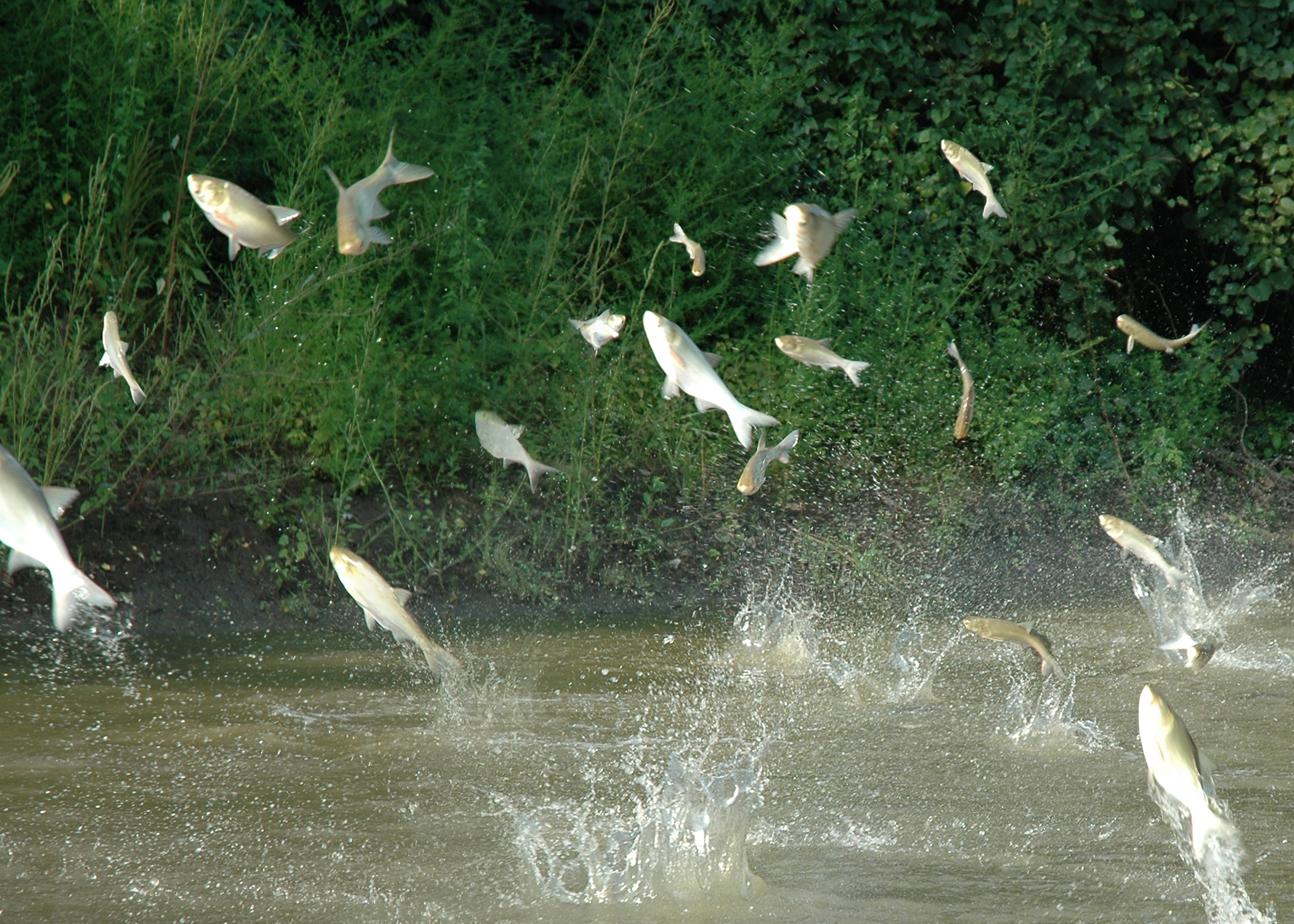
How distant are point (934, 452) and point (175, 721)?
4635 mm

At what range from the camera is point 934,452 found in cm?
784

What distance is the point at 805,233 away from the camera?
4645mm

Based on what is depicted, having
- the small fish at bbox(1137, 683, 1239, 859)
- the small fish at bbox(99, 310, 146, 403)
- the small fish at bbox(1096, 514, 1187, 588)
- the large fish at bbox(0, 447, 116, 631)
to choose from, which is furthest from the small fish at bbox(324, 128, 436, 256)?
the small fish at bbox(1096, 514, 1187, 588)

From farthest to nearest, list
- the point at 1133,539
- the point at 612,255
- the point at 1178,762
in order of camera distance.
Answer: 1. the point at 612,255
2. the point at 1133,539
3. the point at 1178,762

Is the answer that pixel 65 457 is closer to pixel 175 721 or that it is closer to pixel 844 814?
pixel 175 721

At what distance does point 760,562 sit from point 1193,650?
3.02 metres

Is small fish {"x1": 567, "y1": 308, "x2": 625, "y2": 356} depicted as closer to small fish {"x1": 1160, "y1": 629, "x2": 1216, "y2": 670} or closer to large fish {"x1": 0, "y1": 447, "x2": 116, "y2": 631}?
small fish {"x1": 1160, "y1": 629, "x2": 1216, "y2": 670}

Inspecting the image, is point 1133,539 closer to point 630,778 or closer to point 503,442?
point 630,778

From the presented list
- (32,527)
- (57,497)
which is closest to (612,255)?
(57,497)

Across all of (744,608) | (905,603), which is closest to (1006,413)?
(905,603)

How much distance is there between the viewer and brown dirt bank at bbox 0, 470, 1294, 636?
6305 mm

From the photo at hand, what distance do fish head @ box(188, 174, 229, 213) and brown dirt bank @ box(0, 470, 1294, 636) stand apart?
2.87m

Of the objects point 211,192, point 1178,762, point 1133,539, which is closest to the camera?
point 1178,762

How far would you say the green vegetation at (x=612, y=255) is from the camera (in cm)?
682
